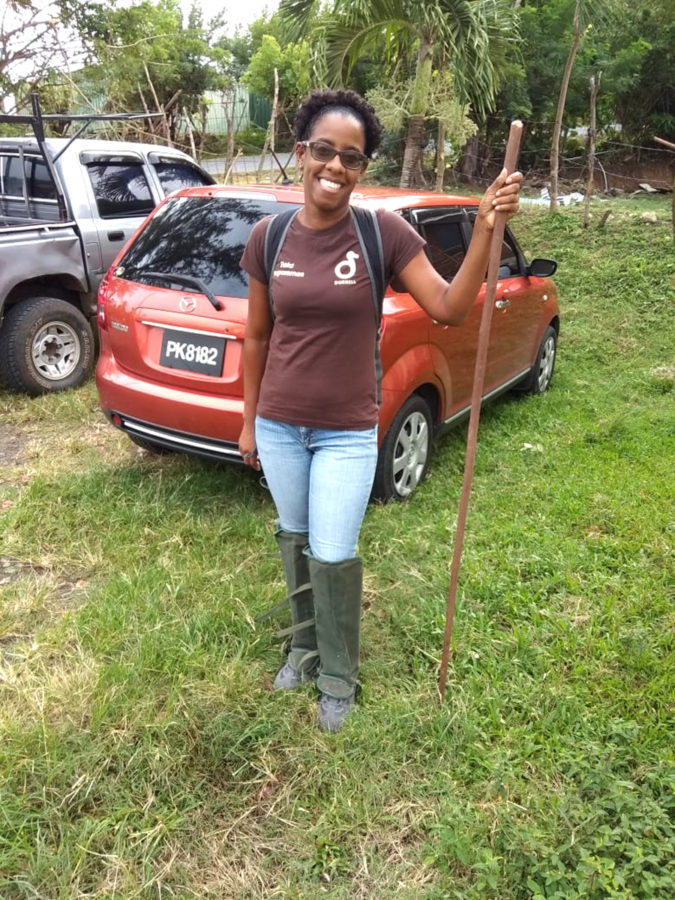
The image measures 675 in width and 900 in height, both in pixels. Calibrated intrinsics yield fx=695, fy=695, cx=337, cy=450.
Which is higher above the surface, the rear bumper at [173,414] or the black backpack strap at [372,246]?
the black backpack strap at [372,246]

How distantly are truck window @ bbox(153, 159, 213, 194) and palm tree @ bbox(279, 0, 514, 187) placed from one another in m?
3.14

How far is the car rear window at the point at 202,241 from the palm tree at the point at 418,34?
19.9 feet

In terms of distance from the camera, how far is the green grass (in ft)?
6.23

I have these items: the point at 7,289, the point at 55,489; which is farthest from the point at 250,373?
the point at 7,289

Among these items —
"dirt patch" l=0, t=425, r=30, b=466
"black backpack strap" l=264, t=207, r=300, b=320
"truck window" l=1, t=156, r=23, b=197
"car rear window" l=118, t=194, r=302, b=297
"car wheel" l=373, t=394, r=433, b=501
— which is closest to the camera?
"black backpack strap" l=264, t=207, r=300, b=320

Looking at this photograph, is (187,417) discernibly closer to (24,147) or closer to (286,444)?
(286,444)

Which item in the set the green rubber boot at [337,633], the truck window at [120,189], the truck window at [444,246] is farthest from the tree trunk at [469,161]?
the green rubber boot at [337,633]

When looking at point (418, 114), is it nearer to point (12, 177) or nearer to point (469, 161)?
point (12, 177)

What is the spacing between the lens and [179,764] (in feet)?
7.07

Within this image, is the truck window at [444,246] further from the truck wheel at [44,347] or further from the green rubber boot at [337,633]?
the truck wheel at [44,347]

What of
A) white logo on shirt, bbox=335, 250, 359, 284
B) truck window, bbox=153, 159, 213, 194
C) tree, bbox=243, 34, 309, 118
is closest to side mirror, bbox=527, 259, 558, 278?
white logo on shirt, bbox=335, 250, 359, 284

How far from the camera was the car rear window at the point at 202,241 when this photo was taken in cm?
345

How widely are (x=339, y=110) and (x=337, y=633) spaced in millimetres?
1627

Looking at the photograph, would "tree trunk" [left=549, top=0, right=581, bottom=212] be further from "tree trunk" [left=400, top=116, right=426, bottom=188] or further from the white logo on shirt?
the white logo on shirt
